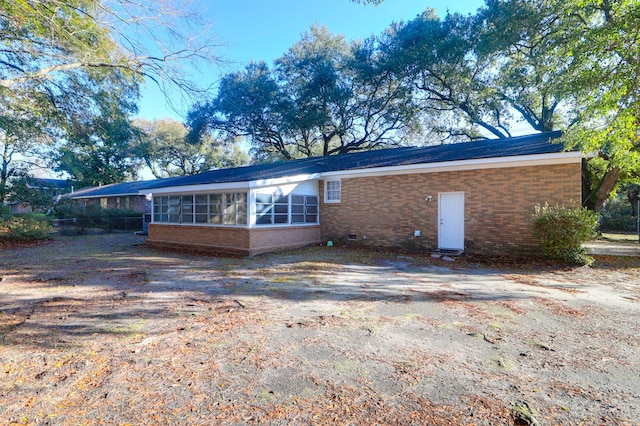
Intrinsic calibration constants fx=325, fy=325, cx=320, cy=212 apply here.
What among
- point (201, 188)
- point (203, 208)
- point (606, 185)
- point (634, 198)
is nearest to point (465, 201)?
point (606, 185)

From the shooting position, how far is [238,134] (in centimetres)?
2664

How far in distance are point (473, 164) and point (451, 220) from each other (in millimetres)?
1979

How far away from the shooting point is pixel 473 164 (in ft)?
34.2

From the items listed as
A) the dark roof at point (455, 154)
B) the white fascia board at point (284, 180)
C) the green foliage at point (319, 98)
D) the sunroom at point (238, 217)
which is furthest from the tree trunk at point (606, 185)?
the green foliage at point (319, 98)

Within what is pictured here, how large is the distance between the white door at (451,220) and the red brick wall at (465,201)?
0.54 ft

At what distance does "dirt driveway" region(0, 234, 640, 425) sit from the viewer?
2.55 meters

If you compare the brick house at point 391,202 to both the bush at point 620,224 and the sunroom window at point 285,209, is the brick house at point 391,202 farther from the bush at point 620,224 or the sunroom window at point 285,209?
the bush at point 620,224

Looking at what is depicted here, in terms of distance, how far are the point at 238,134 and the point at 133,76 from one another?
692 inches

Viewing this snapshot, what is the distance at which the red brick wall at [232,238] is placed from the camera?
37.0 feet

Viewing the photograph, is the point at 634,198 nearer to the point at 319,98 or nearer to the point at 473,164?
the point at 473,164

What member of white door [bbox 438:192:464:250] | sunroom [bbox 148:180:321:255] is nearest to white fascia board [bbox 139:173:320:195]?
sunroom [bbox 148:180:321:255]

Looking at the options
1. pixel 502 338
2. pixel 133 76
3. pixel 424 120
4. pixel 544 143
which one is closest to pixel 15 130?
pixel 133 76

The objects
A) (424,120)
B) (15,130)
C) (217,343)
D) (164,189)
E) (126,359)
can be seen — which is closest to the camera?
(126,359)

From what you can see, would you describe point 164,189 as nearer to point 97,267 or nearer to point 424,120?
point 97,267
